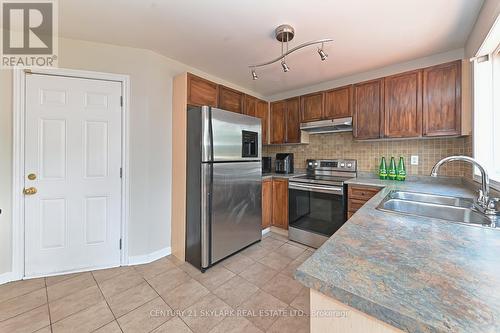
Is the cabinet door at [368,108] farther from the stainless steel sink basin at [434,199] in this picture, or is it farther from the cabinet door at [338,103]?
the stainless steel sink basin at [434,199]

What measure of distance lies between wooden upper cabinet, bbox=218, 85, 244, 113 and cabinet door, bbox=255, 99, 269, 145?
44cm

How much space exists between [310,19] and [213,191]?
6.04 ft

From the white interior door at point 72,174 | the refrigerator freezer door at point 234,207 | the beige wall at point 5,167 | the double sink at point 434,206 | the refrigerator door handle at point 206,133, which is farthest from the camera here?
the refrigerator freezer door at point 234,207

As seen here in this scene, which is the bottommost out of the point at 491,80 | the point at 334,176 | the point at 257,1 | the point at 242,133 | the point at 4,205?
the point at 4,205

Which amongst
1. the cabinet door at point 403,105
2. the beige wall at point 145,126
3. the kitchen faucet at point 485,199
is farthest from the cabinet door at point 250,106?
the kitchen faucet at point 485,199

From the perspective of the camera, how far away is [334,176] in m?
3.12

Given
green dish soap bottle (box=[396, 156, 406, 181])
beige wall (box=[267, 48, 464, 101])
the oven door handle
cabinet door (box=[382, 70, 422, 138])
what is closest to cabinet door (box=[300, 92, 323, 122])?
beige wall (box=[267, 48, 464, 101])

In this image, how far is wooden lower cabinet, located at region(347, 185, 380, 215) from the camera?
7.37 ft

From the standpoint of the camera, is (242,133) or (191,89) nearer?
(191,89)

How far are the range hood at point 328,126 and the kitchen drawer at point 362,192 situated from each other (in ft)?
2.99

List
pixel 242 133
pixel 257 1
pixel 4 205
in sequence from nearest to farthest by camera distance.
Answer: pixel 257 1 < pixel 4 205 < pixel 242 133

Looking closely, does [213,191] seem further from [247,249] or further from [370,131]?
[370,131]

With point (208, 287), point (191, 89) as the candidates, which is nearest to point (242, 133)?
point (191, 89)

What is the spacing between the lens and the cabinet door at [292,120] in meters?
3.28
